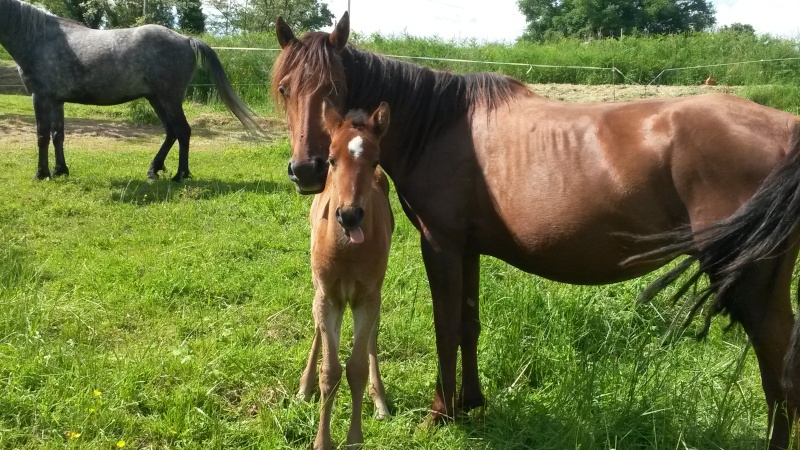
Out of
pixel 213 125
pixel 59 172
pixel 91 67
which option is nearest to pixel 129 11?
pixel 213 125

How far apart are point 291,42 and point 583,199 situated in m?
1.65

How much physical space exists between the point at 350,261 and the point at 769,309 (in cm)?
182

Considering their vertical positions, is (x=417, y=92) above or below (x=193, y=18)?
below

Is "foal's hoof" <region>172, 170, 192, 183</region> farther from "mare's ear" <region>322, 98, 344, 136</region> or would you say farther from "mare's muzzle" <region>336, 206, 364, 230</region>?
"mare's muzzle" <region>336, 206, 364, 230</region>

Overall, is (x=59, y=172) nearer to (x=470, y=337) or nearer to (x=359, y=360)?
(x=359, y=360)

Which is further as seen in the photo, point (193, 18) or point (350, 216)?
point (193, 18)

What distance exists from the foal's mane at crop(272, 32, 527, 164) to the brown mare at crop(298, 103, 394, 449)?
0.28 m

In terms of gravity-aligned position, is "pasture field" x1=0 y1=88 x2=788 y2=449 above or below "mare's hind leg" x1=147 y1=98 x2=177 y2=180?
below

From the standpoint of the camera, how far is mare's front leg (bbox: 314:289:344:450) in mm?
3090

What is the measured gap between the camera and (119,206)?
7.00m

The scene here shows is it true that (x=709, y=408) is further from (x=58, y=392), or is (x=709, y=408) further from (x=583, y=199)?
(x=58, y=392)

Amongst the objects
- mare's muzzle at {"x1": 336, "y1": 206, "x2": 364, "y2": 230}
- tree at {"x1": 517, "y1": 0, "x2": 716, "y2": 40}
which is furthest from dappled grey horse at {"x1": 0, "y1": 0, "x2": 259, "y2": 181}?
tree at {"x1": 517, "y1": 0, "x2": 716, "y2": 40}

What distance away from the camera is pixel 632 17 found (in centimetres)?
4706

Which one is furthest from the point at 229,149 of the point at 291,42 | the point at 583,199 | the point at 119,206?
the point at 583,199
